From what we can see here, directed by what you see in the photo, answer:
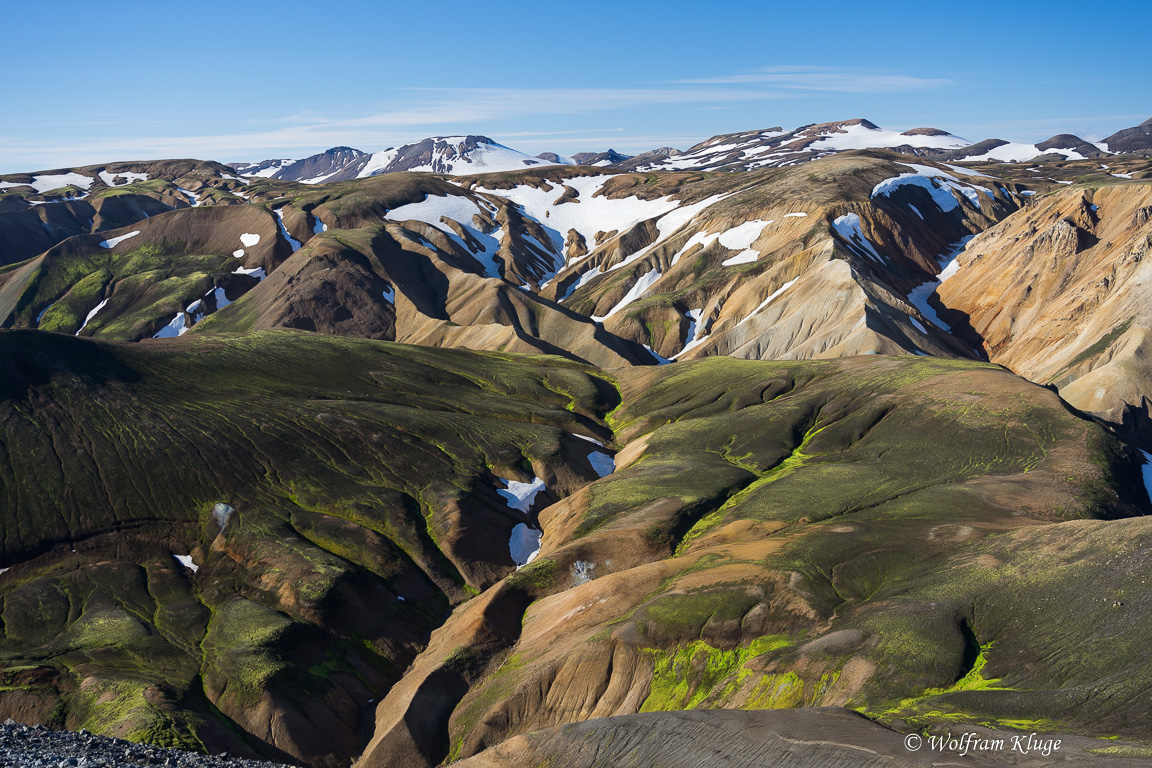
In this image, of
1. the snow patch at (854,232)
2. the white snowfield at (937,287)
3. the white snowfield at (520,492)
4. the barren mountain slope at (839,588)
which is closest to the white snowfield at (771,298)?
the snow patch at (854,232)

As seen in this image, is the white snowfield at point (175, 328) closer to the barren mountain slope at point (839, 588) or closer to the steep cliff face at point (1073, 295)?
the barren mountain slope at point (839, 588)

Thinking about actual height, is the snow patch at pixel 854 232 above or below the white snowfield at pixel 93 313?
above

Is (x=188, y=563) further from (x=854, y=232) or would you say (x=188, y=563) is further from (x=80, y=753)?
(x=854, y=232)

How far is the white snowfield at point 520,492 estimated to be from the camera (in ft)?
274

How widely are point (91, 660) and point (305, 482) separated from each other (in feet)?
89.8

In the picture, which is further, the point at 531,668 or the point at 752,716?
the point at 531,668

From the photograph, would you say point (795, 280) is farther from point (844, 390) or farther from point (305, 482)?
point (305, 482)

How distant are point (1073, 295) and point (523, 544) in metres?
107

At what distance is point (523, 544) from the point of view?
7694cm

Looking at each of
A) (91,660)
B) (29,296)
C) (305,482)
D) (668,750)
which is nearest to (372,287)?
(29,296)

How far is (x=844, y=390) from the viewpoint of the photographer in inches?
3802

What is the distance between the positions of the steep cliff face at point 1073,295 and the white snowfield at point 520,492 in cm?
7027

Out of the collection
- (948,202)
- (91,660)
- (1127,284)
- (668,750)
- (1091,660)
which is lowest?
(91,660)

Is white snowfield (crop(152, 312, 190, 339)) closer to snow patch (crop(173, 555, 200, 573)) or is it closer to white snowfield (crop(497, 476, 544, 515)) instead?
white snowfield (crop(497, 476, 544, 515))
